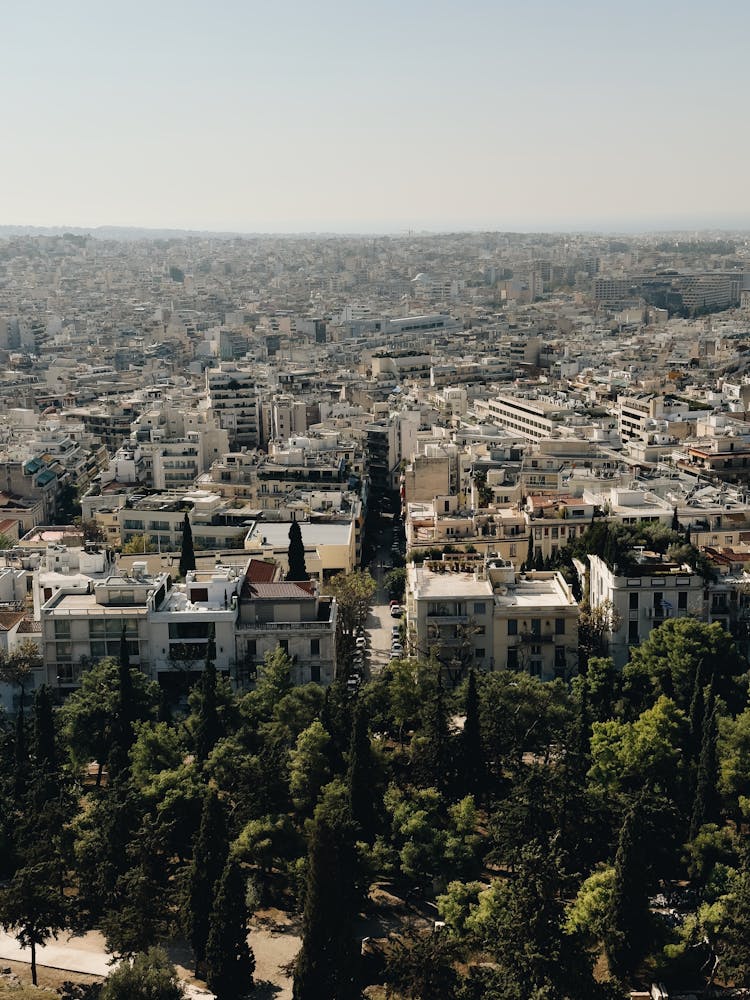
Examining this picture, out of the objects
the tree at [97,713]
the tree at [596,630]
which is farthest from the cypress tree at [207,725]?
the tree at [596,630]

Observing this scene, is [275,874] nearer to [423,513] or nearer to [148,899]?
[148,899]

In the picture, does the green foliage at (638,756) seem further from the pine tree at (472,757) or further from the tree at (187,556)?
the tree at (187,556)

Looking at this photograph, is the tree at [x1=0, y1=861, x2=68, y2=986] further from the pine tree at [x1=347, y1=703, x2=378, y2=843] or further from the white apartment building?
the white apartment building

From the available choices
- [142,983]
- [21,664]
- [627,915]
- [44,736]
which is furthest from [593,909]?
[21,664]

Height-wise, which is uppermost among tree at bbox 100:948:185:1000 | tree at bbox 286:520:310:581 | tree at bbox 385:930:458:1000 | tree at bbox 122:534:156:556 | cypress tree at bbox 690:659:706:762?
tree at bbox 286:520:310:581

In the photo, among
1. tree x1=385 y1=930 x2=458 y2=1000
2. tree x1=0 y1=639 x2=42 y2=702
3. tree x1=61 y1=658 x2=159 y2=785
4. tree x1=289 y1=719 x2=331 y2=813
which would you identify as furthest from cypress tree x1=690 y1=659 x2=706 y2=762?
tree x1=0 y1=639 x2=42 y2=702

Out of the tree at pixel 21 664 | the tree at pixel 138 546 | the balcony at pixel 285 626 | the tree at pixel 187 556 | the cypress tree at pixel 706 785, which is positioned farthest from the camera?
the tree at pixel 138 546

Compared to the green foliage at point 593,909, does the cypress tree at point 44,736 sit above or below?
above
